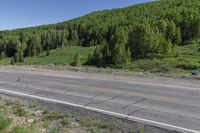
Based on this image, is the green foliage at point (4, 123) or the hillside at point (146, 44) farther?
the hillside at point (146, 44)

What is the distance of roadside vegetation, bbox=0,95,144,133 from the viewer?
771 centimetres

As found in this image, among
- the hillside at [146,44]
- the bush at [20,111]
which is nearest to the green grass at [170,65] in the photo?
the hillside at [146,44]

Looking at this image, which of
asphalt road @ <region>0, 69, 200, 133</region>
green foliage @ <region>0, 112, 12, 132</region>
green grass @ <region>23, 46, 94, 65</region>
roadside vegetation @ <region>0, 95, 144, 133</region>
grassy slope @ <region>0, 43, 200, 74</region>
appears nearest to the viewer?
green foliage @ <region>0, 112, 12, 132</region>

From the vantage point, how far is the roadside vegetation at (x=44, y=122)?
7.71 metres

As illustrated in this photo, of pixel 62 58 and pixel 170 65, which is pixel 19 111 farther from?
pixel 62 58

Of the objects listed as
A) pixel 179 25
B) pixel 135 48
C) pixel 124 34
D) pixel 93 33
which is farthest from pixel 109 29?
pixel 135 48

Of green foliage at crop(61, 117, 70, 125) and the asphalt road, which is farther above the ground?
the asphalt road

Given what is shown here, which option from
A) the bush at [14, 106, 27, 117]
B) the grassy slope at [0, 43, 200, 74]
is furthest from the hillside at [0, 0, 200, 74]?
the bush at [14, 106, 27, 117]

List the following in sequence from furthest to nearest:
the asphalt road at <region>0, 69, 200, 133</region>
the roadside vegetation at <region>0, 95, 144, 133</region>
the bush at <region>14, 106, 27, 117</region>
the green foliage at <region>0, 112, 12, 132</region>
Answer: the bush at <region>14, 106, 27, 117</region> → the asphalt road at <region>0, 69, 200, 133</region> → the roadside vegetation at <region>0, 95, 144, 133</region> → the green foliage at <region>0, 112, 12, 132</region>

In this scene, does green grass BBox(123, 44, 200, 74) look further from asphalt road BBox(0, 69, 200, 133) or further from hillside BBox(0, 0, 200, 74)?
asphalt road BBox(0, 69, 200, 133)

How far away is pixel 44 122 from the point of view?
29.2ft

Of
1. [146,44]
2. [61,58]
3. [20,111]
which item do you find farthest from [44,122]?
[61,58]

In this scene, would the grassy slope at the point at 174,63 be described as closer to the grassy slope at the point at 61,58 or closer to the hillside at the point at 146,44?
the hillside at the point at 146,44

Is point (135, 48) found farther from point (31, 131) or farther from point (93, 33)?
point (93, 33)
